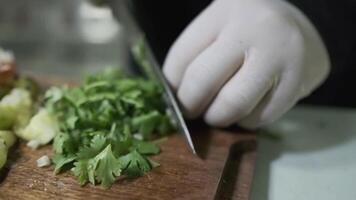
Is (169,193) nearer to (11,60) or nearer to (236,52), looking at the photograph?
(236,52)

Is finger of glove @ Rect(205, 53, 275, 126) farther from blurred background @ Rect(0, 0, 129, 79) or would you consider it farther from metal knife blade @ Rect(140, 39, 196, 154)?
blurred background @ Rect(0, 0, 129, 79)

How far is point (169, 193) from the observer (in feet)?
2.48

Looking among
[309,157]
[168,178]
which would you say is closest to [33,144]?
[168,178]

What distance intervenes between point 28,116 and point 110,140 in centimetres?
19

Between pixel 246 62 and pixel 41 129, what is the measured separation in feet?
1.18

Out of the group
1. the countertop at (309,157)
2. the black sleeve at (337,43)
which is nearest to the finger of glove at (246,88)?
the countertop at (309,157)

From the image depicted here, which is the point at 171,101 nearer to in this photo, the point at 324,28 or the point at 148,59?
the point at 148,59

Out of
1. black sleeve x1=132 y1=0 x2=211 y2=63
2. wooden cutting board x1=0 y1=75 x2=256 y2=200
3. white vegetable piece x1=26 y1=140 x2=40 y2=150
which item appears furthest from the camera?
black sleeve x1=132 y1=0 x2=211 y2=63

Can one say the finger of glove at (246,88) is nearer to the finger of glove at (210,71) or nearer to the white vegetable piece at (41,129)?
the finger of glove at (210,71)

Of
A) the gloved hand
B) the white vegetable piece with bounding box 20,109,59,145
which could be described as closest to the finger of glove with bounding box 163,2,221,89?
the gloved hand

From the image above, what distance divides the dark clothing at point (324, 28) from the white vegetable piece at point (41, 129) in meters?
0.39

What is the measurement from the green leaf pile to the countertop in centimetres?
19

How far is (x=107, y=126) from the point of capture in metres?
0.89

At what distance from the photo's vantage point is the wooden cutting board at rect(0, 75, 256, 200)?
75cm
